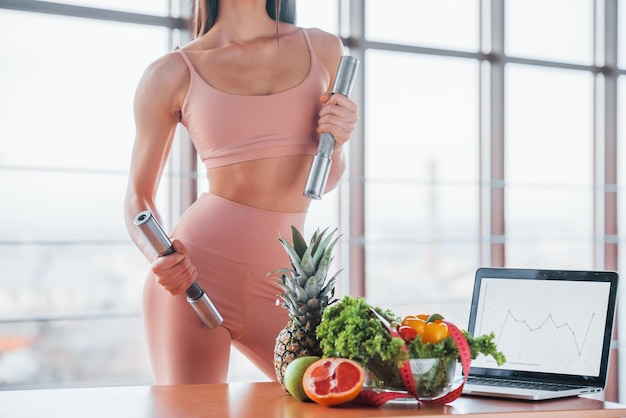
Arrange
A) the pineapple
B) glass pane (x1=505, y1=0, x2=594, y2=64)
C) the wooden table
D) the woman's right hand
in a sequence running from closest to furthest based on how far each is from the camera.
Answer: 1. the wooden table
2. the pineapple
3. the woman's right hand
4. glass pane (x1=505, y1=0, x2=594, y2=64)

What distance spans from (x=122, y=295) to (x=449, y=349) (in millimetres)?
2527

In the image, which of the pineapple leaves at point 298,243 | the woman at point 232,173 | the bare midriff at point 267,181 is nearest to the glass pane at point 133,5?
the woman at point 232,173

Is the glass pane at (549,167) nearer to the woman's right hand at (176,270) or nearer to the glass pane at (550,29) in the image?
the glass pane at (550,29)

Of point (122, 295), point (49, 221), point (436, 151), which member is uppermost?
point (436, 151)

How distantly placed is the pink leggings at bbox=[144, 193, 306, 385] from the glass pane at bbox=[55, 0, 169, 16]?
1.94 m

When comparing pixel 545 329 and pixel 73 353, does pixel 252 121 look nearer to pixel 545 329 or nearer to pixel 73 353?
pixel 545 329

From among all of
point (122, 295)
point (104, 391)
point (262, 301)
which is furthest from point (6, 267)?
point (104, 391)

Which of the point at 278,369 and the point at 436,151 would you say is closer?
the point at 278,369

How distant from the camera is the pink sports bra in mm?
1889

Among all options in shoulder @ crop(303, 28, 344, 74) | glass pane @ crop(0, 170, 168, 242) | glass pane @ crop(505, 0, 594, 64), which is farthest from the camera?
glass pane @ crop(505, 0, 594, 64)

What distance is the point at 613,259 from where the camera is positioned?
16.5 ft

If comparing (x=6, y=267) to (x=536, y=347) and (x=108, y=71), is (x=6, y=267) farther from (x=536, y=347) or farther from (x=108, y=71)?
(x=536, y=347)

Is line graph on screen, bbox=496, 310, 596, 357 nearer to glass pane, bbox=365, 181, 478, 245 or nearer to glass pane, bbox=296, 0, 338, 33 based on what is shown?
glass pane, bbox=365, 181, 478, 245

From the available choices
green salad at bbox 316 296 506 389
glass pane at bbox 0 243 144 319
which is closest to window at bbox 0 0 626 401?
glass pane at bbox 0 243 144 319
